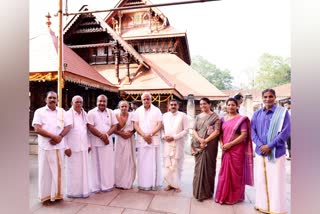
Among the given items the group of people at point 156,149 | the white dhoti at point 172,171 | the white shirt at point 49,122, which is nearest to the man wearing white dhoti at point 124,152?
the group of people at point 156,149

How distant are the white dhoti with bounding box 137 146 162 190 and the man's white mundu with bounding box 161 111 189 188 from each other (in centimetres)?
19

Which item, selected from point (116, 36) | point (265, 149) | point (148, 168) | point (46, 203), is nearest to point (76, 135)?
point (46, 203)

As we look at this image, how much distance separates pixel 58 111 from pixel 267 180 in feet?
10.9

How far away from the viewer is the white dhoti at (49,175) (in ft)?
11.0

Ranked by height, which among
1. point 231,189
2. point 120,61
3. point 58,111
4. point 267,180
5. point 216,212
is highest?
Answer: point 120,61

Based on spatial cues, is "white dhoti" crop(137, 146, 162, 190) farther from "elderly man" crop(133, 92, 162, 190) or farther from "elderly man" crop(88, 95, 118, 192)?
"elderly man" crop(88, 95, 118, 192)

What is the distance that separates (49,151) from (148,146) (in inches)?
64.8

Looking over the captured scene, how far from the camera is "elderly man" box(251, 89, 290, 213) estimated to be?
3150mm

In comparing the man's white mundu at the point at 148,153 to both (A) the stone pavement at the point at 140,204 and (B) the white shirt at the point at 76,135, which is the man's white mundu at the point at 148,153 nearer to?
(A) the stone pavement at the point at 140,204

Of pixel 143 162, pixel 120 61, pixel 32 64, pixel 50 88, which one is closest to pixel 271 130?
pixel 143 162

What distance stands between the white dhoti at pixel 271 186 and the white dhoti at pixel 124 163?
7.10 ft

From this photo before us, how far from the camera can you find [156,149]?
427cm

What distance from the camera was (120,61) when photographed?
1166cm
